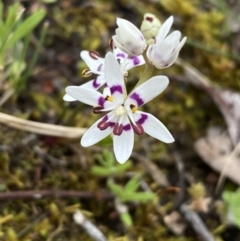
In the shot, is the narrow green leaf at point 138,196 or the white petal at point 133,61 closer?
the white petal at point 133,61

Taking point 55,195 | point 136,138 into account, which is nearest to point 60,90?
point 136,138

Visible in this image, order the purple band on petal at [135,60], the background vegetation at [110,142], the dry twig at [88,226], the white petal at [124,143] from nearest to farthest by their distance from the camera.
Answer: the white petal at [124,143]
the purple band on petal at [135,60]
the dry twig at [88,226]
the background vegetation at [110,142]

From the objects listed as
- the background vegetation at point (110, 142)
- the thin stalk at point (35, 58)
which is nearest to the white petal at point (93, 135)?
the background vegetation at point (110, 142)

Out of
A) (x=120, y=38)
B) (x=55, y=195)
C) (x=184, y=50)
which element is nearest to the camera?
(x=120, y=38)

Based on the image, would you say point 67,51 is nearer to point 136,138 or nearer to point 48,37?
point 48,37

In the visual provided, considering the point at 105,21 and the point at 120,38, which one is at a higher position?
the point at 120,38

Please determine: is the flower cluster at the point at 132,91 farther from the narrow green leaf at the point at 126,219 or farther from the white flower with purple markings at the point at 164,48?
the narrow green leaf at the point at 126,219

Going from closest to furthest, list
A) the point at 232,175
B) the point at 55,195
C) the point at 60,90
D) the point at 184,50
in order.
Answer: the point at 55,195, the point at 232,175, the point at 60,90, the point at 184,50
